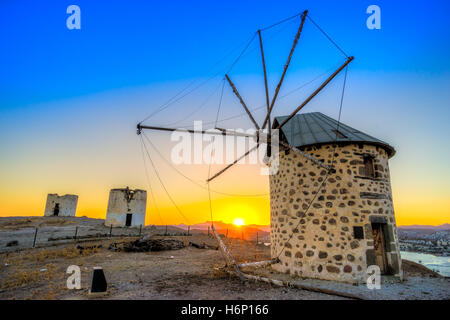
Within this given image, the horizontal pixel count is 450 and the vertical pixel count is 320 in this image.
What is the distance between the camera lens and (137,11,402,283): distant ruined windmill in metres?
8.03

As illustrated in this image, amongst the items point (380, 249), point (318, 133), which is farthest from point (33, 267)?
point (380, 249)

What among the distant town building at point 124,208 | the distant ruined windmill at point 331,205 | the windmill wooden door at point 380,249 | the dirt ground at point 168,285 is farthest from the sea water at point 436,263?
the distant town building at point 124,208

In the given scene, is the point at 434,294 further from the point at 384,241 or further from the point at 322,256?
the point at 322,256

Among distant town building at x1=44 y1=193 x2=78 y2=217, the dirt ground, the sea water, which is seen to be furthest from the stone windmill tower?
distant town building at x1=44 y1=193 x2=78 y2=217

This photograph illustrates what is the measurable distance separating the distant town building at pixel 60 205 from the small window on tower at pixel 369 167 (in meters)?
46.4

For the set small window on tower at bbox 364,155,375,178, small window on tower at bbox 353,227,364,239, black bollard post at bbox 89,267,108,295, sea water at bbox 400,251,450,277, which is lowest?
sea water at bbox 400,251,450,277

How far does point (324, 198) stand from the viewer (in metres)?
8.62

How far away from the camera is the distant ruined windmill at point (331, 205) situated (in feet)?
26.3

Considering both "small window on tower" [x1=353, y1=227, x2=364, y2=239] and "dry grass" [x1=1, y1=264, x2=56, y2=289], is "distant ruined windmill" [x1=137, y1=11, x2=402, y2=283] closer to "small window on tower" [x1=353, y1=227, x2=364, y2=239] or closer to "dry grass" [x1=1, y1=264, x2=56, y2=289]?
"small window on tower" [x1=353, y1=227, x2=364, y2=239]

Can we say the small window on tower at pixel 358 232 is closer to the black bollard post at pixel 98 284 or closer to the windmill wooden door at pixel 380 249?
the windmill wooden door at pixel 380 249

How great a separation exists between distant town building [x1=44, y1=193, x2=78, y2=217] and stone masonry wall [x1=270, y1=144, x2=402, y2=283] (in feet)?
141

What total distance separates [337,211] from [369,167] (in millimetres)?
2651

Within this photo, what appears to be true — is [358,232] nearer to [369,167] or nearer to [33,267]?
[369,167]
